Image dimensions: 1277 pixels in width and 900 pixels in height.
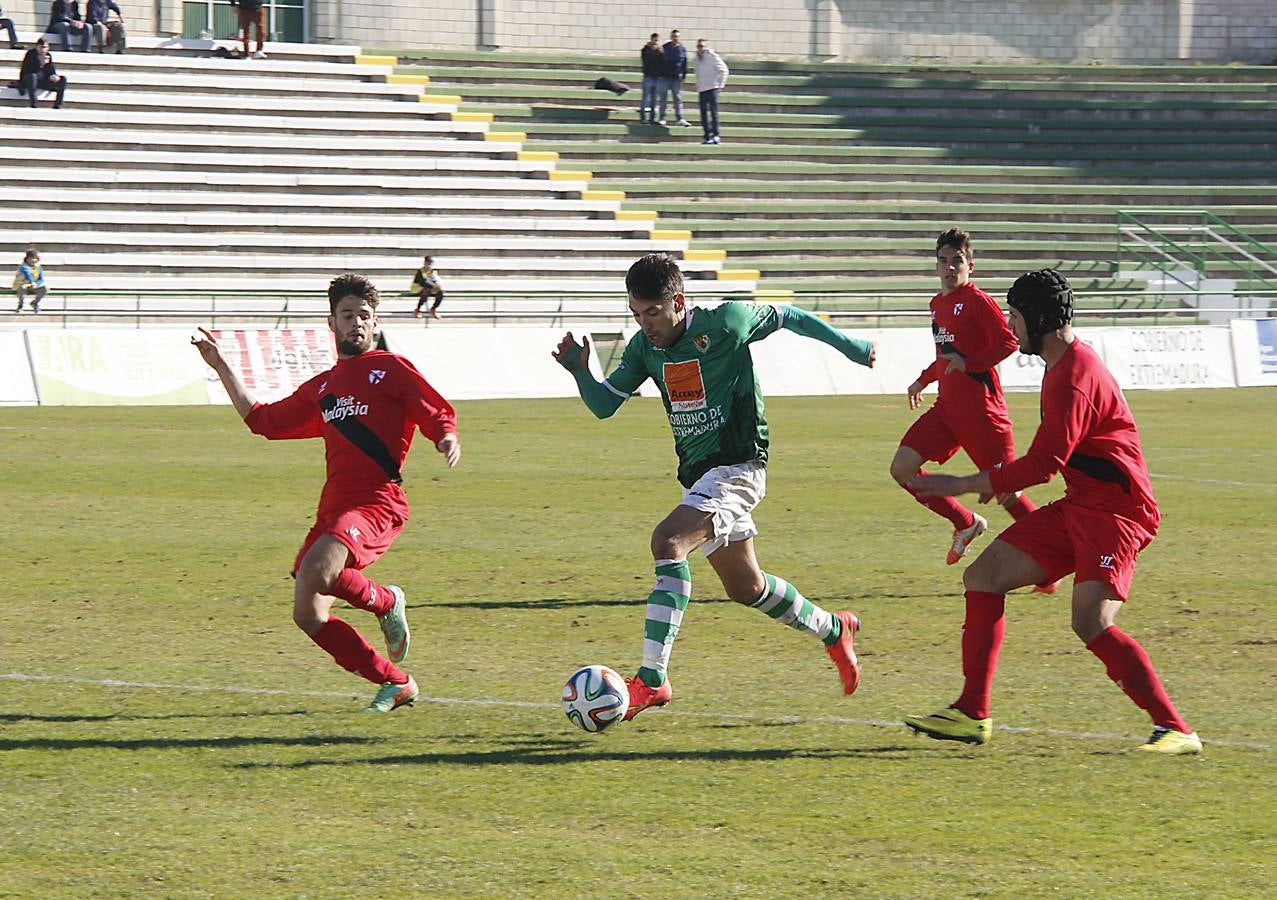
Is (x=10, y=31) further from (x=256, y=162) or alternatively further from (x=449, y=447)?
(x=449, y=447)

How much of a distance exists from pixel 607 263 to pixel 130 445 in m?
17.4

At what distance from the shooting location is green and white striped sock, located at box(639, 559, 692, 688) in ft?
23.4

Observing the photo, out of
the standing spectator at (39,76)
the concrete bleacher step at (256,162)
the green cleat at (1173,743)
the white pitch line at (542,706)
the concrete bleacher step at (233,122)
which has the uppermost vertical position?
the standing spectator at (39,76)

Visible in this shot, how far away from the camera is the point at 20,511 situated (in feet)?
45.6

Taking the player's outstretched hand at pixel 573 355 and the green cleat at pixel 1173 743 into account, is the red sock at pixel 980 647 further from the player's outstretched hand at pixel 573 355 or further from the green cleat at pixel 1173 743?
the player's outstretched hand at pixel 573 355

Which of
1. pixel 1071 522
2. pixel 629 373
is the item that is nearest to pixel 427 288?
pixel 629 373

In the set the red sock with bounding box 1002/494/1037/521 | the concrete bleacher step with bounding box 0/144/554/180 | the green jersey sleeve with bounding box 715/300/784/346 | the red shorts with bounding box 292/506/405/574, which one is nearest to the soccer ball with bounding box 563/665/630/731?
the red shorts with bounding box 292/506/405/574

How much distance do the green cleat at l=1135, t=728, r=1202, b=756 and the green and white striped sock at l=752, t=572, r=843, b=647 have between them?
1463 millimetres

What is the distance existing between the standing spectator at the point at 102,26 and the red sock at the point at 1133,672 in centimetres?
3272

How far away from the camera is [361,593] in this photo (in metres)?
7.40

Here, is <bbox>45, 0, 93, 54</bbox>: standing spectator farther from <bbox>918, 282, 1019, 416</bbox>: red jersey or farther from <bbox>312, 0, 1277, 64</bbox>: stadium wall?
<bbox>918, 282, 1019, 416</bbox>: red jersey

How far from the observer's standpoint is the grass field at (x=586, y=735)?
5.48 m

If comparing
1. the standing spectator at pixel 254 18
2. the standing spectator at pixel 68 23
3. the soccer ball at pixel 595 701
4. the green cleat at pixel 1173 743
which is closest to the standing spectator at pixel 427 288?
the standing spectator at pixel 254 18

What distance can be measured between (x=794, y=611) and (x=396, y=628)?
1.72 m
